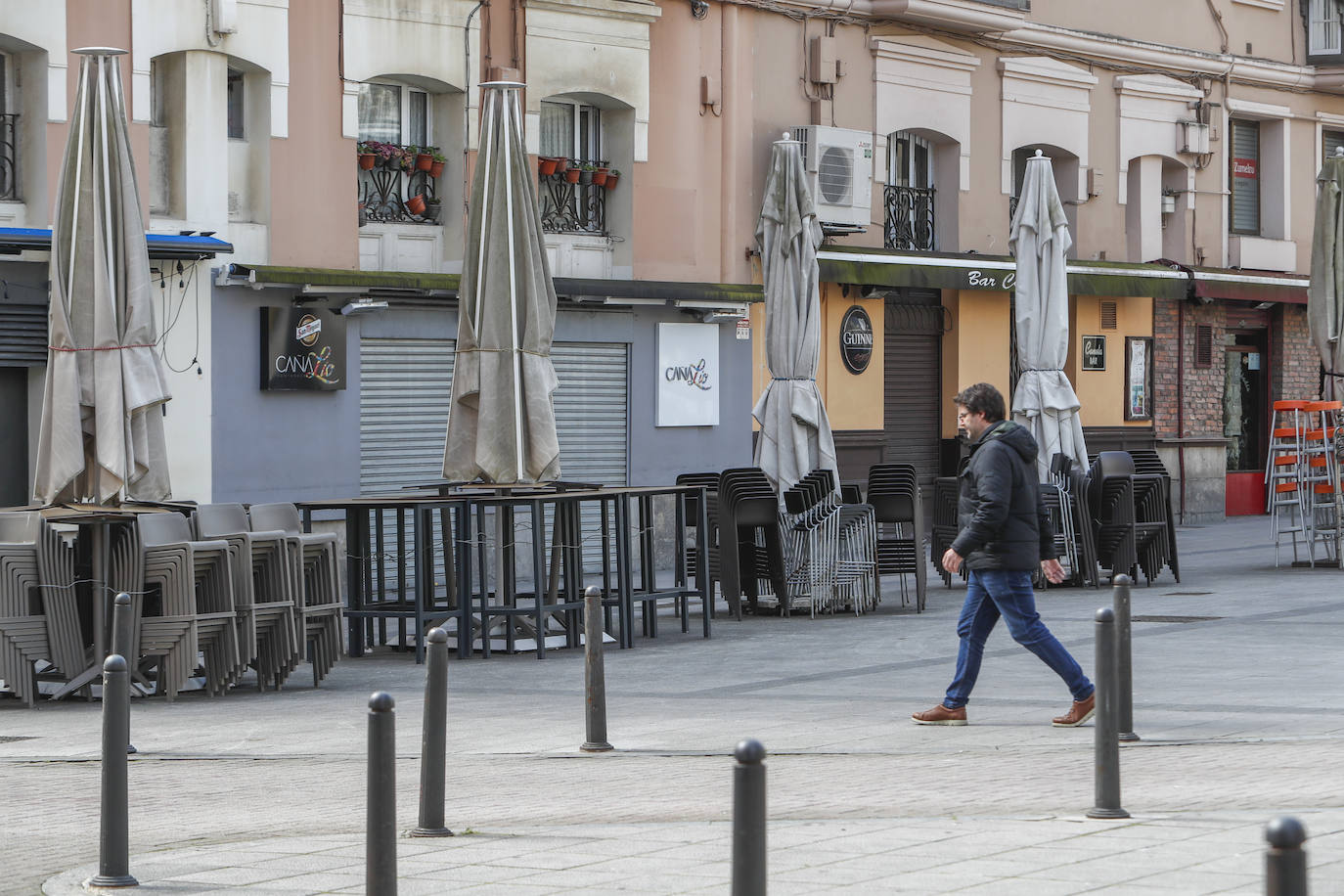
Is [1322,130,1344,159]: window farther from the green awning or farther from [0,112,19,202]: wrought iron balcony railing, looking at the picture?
[0,112,19,202]: wrought iron balcony railing

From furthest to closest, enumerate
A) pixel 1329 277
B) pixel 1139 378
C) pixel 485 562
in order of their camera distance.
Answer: pixel 1139 378 < pixel 1329 277 < pixel 485 562

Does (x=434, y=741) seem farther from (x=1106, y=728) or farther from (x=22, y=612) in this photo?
(x=22, y=612)

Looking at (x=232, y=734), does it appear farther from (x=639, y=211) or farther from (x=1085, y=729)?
(x=639, y=211)

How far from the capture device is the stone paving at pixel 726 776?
665 cm

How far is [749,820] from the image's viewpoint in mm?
4316

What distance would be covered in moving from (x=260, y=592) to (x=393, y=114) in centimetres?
944

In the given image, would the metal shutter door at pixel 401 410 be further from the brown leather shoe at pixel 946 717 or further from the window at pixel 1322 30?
the window at pixel 1322 30

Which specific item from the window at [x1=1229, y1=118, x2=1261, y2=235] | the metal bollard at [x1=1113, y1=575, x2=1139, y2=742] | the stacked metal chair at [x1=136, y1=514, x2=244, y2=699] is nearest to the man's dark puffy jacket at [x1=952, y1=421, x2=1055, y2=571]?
the metal bollard at [x1=1113, y1=575, x2=1139, y2=742]

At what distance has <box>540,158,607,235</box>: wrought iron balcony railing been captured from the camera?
22.2m

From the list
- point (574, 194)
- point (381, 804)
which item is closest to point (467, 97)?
point (574, 194)

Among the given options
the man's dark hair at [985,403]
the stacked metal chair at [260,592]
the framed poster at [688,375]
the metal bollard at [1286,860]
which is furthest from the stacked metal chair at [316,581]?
the framed poster at [688,375]

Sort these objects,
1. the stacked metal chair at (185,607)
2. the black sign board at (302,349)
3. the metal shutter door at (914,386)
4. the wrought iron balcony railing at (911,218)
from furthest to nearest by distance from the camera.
A: the metal shutter door at (914,386) < the wrought iron balcony railing at (911,218) < the black sign board at (302,349) < the stacked metal chair at (185,607)

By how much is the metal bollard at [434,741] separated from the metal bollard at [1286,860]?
13.6 ft

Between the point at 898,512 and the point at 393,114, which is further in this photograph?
the point at 393,114
